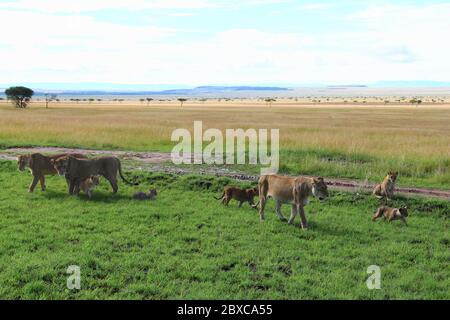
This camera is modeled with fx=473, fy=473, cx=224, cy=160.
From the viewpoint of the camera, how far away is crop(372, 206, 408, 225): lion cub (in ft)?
41.0

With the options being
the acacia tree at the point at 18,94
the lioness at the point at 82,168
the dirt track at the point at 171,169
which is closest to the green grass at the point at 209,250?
the lioness at the point at 82,168

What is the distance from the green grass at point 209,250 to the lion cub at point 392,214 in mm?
227

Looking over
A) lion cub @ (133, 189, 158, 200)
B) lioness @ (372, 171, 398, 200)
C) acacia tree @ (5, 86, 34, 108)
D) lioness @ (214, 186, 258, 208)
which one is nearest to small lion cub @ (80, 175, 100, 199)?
lion cub @ (133, 189, 158, 200)

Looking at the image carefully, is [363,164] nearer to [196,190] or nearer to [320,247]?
[196,190]

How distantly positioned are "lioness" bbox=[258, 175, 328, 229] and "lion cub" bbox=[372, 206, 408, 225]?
250cm

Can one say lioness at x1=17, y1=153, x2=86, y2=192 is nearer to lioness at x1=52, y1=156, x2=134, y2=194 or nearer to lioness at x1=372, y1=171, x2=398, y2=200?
lioness at x1=52, y1=156, x2=134, y2=194

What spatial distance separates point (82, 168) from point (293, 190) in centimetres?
703

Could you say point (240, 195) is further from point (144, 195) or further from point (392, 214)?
point (392, 214)

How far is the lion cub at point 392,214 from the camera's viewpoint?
12484 mm

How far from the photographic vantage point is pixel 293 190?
38.4 feet

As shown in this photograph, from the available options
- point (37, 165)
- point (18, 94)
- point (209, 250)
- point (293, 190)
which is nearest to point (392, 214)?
point (293, 190)

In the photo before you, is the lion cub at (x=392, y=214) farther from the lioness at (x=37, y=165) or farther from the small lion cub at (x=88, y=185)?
the lioness at (x=37, y=165)

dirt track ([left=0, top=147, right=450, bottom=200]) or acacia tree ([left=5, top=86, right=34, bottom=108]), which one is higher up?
acacia tree ([left=5, top=86, right=34, bottom=108])
